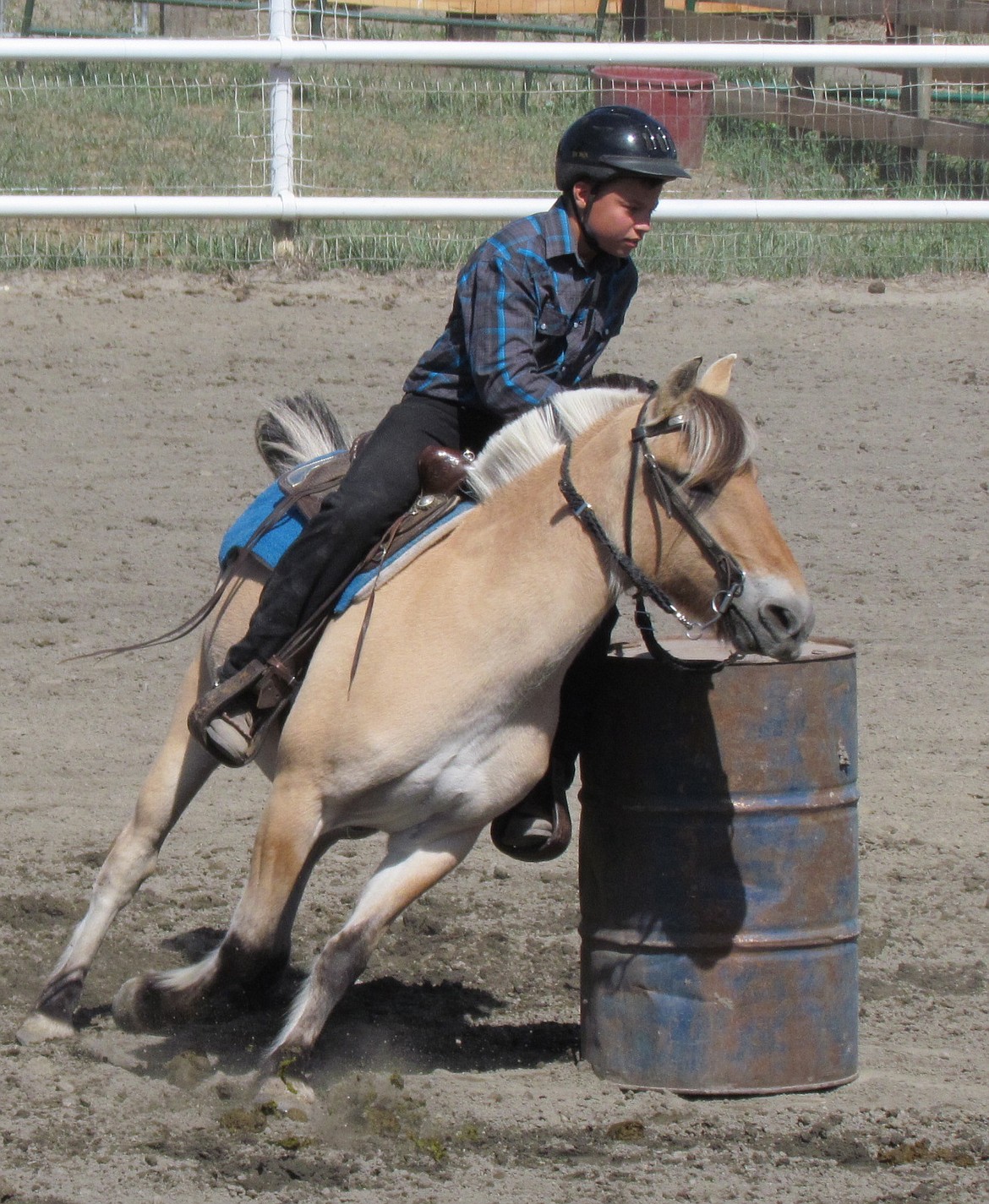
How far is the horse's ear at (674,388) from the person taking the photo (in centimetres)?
365

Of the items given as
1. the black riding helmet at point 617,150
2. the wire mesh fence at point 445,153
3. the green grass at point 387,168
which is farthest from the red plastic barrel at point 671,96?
the black riding helmet at point 617,150

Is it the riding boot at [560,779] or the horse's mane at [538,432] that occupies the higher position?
the horse's mane at [538,432]

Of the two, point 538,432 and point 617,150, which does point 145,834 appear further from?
point 617,150

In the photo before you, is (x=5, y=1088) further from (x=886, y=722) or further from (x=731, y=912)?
(x=886, y=722)

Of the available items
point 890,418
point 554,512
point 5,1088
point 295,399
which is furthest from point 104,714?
point 890,418

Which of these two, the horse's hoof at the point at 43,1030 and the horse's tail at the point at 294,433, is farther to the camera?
the horse's tail at the point at 294,433

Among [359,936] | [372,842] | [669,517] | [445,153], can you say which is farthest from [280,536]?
[445,153]

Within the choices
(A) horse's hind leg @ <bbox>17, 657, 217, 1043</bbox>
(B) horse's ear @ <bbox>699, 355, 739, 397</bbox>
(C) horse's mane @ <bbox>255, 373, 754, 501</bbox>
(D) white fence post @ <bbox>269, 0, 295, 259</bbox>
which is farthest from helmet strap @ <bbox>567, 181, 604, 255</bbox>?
(D) white fence post @ <bbox>269, 0, 295, 259</bbox>

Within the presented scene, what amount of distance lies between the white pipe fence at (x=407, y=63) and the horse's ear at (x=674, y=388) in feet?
22.4

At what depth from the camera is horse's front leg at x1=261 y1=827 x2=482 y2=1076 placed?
13.2 ft

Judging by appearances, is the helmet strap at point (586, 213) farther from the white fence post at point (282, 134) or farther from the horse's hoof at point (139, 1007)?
the white fence post at point (282, 134)

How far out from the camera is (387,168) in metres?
11.5

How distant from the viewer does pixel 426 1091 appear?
416 cm

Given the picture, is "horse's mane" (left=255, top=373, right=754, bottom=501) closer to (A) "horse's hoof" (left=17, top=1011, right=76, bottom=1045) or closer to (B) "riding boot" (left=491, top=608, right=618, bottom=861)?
(B) "riding boot" (left=491, top=608, right=618, bottom=861)
